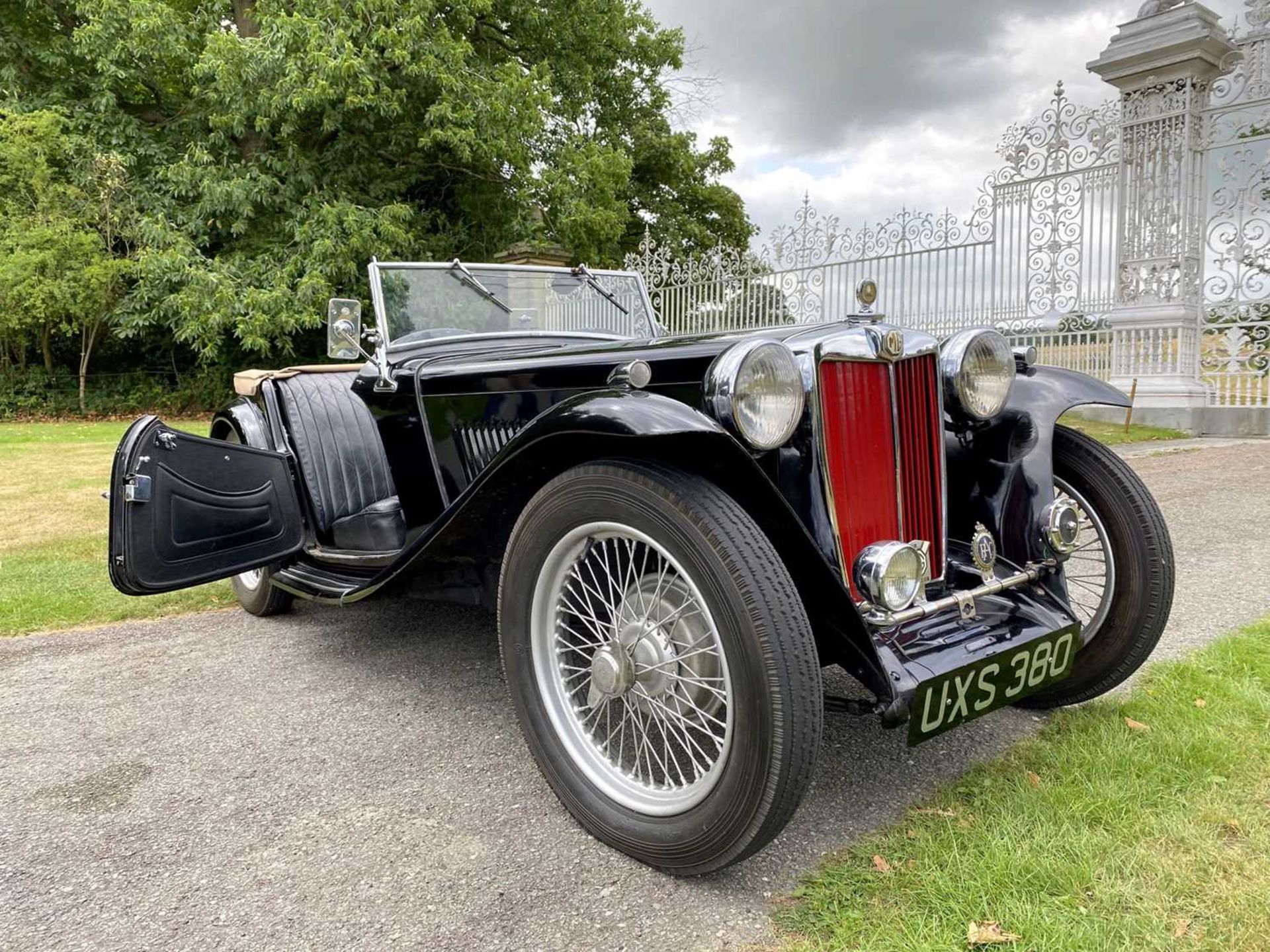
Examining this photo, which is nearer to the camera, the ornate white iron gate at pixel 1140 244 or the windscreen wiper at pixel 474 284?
the windscreen wiper at pixel 474 284

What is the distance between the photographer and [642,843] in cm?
179

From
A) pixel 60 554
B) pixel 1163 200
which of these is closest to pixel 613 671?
pixel 60 554

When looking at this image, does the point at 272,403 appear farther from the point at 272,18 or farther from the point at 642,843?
the point at 272,18

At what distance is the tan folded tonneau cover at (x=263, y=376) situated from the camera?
12.4 ft

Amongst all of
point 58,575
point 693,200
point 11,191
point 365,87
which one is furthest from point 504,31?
point 58,575

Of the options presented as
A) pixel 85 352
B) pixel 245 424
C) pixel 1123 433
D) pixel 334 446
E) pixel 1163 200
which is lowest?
pixel 1123 433

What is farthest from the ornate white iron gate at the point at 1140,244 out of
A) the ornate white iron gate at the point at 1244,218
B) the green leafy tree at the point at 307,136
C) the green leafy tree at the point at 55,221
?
the green leafy tree at the point at 55,221

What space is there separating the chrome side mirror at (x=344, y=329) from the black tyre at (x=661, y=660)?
1.46m

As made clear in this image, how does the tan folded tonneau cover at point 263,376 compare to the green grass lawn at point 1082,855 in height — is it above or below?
above

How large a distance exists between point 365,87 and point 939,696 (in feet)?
40.0

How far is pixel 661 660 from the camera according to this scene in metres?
1.91

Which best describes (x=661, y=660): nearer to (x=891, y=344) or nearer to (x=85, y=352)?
(x=891, y=344)

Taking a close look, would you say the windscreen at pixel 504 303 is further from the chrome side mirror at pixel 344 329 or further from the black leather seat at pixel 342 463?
the black leather seat at pixel 342 463

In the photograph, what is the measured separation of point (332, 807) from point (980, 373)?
2.18 meters
